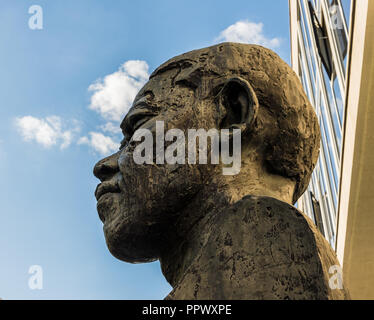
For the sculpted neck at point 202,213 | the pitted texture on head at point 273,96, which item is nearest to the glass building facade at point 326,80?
the pitted texture on head at point 273,96

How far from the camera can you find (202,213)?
277cm

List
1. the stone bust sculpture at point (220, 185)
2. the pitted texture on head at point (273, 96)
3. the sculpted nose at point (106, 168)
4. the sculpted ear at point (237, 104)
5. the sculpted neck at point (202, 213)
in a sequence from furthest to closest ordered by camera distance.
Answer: the sculpted nose at point (106, 168) < the pitted texture on head at point (273, 96) < the sculpted ear at point (237, 104) < the sculpted neck at point (202, 213) < the stone bust sculpture at point (220, 185)

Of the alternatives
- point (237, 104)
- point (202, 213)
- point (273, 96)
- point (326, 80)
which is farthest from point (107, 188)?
point (326, 80)

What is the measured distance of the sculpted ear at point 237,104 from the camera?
2936mm

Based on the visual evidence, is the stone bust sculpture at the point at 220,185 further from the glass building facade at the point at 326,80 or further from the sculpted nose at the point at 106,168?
the glass building facade at the point at 326,80

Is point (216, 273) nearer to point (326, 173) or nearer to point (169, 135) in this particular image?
point (169, 135)

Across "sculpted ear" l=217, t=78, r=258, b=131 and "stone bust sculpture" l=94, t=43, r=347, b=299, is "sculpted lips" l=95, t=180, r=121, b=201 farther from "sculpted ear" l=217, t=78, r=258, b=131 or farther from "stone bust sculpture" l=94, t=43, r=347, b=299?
"sculpted ear" l=217, t=78, r=258, b=131

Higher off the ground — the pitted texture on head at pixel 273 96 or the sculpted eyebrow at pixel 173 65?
the sculpted eyebrow at pixel 173 65

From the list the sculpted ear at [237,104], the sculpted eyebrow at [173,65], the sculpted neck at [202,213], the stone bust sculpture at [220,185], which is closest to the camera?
the stone bust sculpture at [220,185]

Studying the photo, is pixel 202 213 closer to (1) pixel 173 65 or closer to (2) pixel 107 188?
(2) pixel 107 188

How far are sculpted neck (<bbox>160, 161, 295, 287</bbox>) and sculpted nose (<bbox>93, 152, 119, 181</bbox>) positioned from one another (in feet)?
1.91

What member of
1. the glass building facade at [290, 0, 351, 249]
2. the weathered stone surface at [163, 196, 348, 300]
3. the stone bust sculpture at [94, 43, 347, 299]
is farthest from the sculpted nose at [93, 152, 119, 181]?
the glass building facade at [290, 0, 351, 249]

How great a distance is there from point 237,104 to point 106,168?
0.92 m
